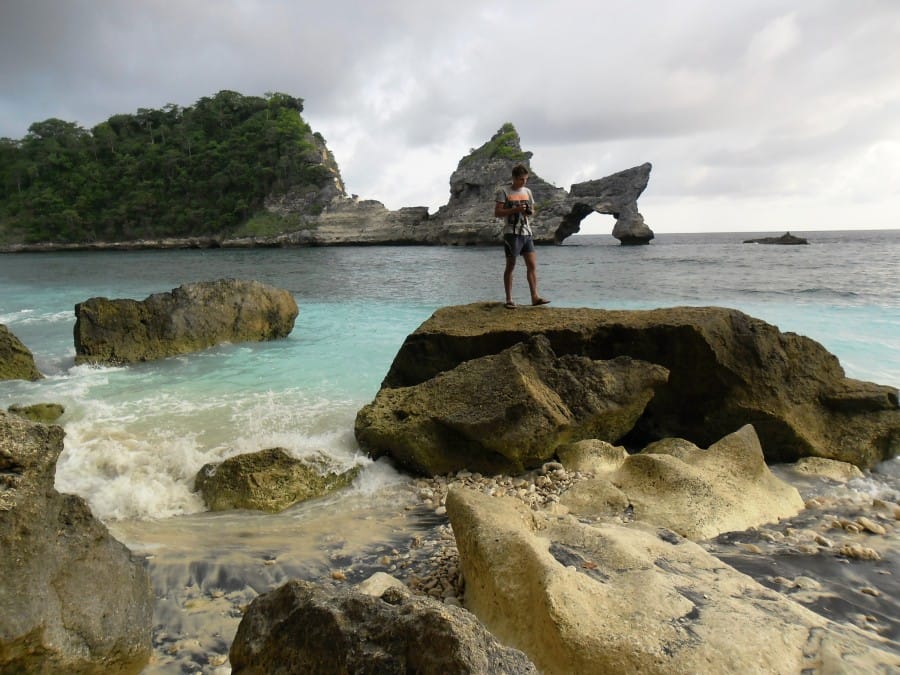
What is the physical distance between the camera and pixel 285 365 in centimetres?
927

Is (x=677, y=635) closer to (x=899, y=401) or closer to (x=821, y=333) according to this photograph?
(x=899, y=401)

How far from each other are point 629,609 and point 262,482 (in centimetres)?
311

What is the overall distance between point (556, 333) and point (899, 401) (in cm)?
355

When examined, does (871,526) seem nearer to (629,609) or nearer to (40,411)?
(629,609)

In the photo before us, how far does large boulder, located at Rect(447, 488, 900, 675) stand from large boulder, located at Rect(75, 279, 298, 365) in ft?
28.6

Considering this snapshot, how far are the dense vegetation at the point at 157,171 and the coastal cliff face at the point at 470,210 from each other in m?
A: 4.30

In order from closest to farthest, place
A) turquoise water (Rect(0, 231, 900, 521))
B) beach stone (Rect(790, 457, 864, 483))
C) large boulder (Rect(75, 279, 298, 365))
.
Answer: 1. beach stone (Rect(790, 457, 864, 483))
2. turquoise water (Rect(0, 231, 900, 521))
3. large boulder (Rect(75, 279, 298, 365))

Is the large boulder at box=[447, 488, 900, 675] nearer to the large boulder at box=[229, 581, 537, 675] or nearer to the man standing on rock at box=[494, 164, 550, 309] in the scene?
the large boulder at box=[229, 581, 537, 675]

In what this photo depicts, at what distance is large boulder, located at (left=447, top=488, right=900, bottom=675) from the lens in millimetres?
2102

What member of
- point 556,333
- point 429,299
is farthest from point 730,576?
point 429,299

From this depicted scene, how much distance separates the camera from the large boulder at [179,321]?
31.0ft

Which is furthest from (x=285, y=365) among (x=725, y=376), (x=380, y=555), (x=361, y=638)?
(x=361, y=638)

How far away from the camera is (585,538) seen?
2908 mm

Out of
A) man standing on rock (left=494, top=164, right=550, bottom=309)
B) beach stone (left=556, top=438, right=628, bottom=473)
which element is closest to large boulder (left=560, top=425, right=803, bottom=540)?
beach stone (left=556, top=438, right=628, bottom=473)
